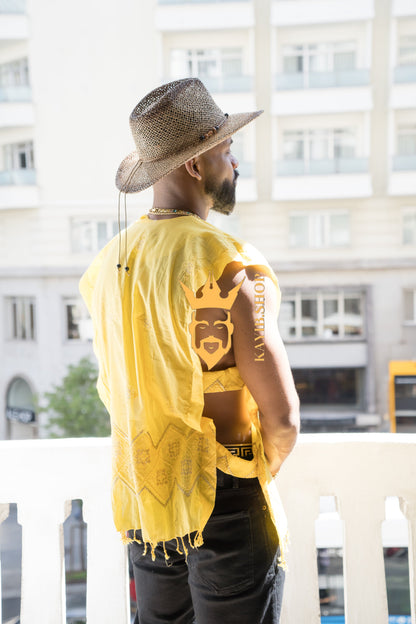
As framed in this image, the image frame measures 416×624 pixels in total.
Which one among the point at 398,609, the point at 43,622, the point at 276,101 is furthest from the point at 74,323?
the point at 43,622

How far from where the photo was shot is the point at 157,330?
2.11ft

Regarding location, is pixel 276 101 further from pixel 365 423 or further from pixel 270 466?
pixel 270 466

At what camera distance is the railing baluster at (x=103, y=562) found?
97cm

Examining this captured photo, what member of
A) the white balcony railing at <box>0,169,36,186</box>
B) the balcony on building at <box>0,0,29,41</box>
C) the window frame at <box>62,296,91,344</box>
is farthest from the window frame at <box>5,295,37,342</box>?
the balcony on building at <box>0,0,29,41</box>

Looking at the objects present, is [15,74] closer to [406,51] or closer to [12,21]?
[12,21]

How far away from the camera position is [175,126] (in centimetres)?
66

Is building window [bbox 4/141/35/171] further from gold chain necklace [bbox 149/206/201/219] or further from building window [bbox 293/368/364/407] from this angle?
gold chain necklace [bbox 149/206/201/219]

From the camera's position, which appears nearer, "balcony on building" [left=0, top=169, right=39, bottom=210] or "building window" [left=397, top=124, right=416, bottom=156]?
"building window" [left=397, top=124, right=416, bottom=156]

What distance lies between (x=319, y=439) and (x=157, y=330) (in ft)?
1.36

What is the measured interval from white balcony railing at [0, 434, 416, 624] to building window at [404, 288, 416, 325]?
5972 millimetres

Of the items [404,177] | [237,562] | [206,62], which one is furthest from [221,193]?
[404,177]

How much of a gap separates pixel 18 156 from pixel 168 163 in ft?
21.4

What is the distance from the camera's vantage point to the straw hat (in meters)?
0.66

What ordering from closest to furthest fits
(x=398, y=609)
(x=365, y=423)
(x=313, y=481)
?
1. (x=313, y=481)
2. (x=398, y=609)
3. (x=365, y=423)
